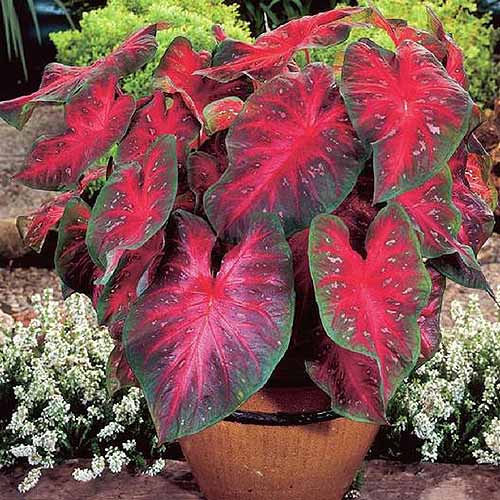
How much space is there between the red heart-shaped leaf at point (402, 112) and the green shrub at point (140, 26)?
2.39 metres

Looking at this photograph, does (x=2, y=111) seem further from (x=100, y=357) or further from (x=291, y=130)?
(x=100, y=357)

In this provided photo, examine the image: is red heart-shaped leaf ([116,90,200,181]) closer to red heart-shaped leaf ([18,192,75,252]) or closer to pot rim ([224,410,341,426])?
red heart-shaped leaf ([18,192,75,252])

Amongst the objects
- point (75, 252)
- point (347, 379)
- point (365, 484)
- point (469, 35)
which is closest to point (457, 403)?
point (365, 484)

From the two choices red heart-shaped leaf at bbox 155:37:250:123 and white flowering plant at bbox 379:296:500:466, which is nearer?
red heart-shaped leaf at bbox 155:37:250:123

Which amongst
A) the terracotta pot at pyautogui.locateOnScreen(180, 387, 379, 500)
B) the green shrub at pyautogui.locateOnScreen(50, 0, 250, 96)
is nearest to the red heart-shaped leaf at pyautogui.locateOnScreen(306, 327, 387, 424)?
the terracotta pot at pyautogui.locateOnScreen(180, 387, 379, 500)

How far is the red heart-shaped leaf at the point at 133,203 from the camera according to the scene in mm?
1357

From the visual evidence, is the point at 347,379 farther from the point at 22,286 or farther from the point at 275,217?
the point at 22,286

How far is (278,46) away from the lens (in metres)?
1.57

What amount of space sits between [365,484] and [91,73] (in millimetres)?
942

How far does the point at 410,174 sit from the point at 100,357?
121 centimetres

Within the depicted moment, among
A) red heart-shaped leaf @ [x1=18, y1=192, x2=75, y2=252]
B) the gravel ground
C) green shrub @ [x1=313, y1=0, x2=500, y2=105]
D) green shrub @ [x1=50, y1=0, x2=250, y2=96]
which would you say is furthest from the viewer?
green shrub @ [x1=313, y1=0, x2=500, y2=105]

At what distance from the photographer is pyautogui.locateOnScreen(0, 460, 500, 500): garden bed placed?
6.22ft

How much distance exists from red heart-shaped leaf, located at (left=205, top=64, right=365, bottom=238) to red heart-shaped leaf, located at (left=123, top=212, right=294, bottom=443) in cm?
4

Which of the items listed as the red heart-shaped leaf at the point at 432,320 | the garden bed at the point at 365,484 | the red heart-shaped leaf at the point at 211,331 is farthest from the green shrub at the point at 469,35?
the red heart-shaped leaf at the point at 211,331
